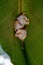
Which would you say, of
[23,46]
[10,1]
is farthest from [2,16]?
[23,46]

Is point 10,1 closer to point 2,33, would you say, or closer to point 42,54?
point 2,33

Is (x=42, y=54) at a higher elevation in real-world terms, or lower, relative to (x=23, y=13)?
lower

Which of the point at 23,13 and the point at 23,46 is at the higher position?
the point at 23,13

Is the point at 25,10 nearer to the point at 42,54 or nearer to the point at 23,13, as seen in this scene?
the point at 23,13

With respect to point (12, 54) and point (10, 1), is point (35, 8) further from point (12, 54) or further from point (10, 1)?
point (12, 54)

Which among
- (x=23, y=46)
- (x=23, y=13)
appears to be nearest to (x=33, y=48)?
(x=23, y=46)

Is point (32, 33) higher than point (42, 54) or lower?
higher

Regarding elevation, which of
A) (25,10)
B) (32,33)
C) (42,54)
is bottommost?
(42,54)
